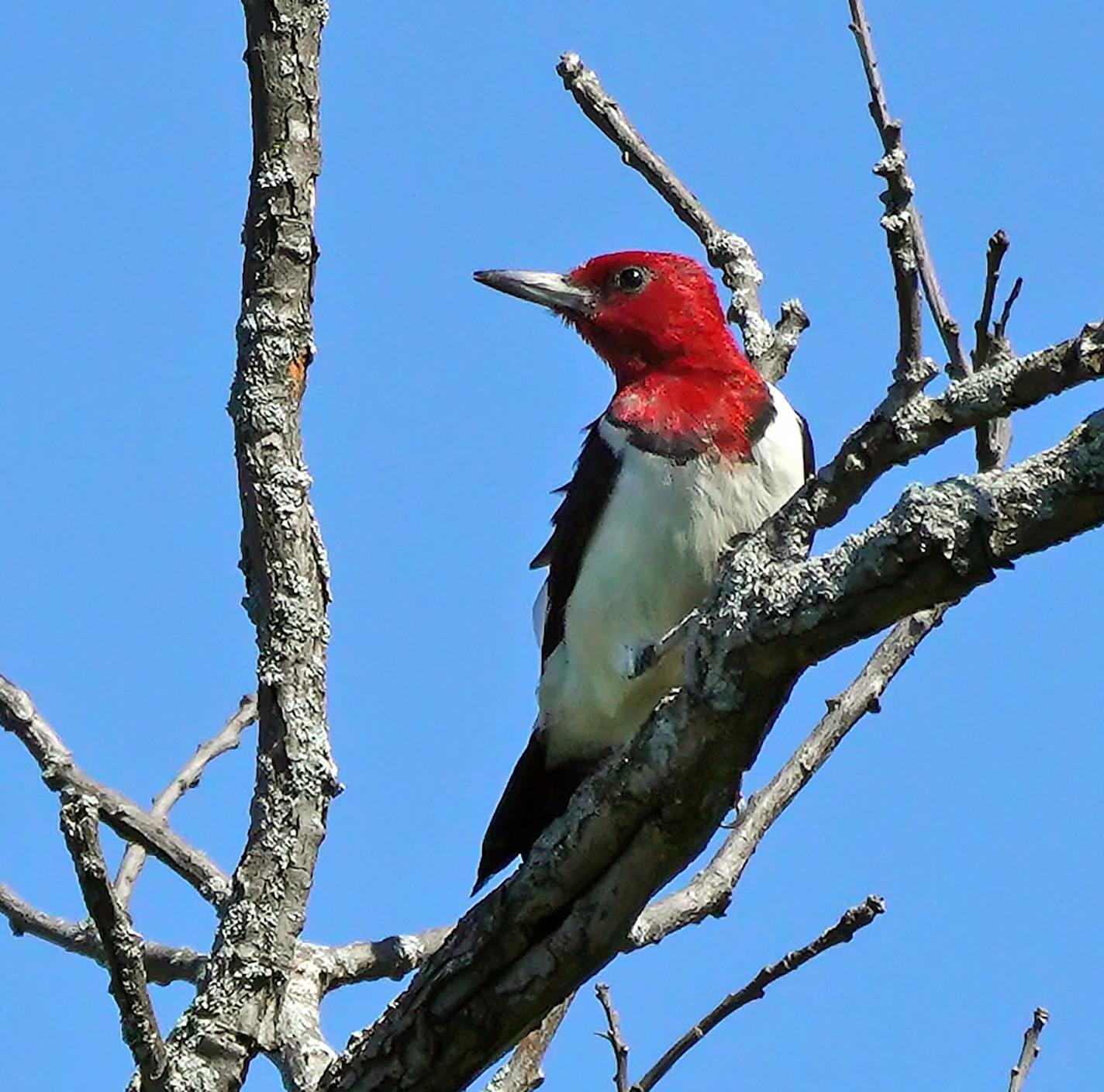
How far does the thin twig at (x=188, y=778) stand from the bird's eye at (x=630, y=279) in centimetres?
191

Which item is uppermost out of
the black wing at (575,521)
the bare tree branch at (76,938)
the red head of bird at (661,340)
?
the red head of bird at (661,340)

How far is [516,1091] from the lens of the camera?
4.23 meters

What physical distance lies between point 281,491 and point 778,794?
5.25 feet

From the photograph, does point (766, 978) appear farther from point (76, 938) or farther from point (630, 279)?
point (630, 279)

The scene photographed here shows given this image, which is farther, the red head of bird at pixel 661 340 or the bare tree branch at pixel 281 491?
the red head of bird at pixel 661 340

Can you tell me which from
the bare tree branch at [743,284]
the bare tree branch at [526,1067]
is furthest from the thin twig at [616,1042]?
the bare tree branch at [743,284]

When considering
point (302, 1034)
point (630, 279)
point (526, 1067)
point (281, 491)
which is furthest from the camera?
point (630, 279)

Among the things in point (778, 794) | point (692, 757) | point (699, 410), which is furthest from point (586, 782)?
point (699, 410)

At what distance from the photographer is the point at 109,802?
404cm

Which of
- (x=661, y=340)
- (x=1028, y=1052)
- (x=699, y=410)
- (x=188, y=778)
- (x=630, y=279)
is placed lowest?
(x=1028, y=1052)

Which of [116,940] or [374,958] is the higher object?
[374,958]

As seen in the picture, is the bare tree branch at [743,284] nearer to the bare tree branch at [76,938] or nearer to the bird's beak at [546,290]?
the bird's beak at [546,290]

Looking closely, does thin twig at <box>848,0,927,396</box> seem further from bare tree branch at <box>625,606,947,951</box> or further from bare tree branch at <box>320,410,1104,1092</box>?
bare tree branch at <box>625,606,947,951</box>

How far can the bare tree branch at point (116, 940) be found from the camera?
2994 mm
